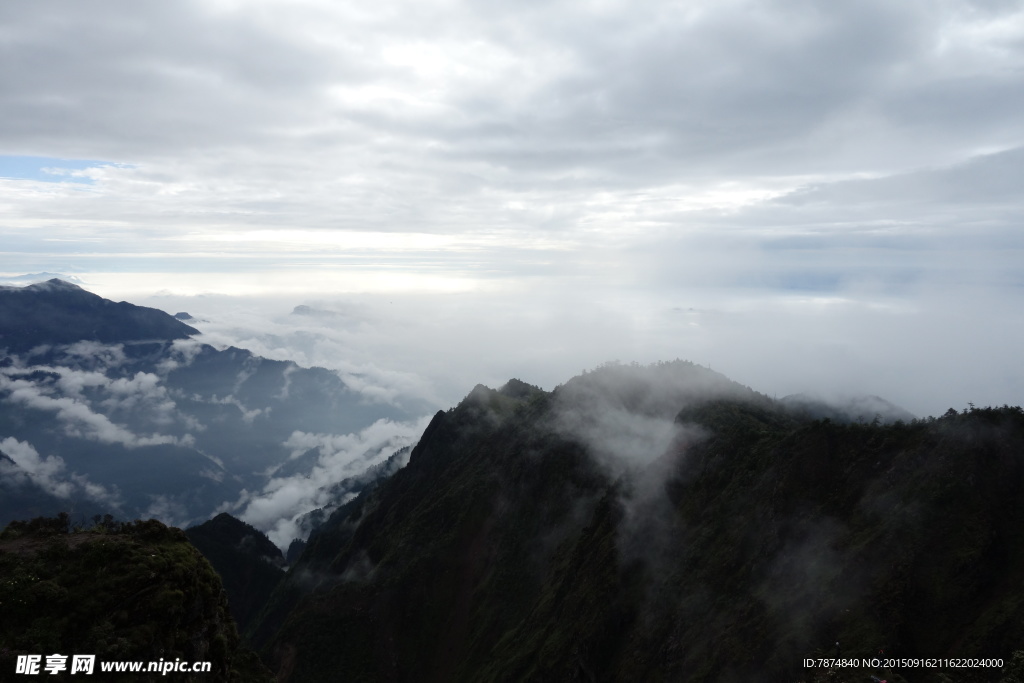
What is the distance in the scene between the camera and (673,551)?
8575 cm

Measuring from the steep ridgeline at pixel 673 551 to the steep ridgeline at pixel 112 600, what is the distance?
5260 centimetres

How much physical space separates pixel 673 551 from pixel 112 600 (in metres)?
70.9

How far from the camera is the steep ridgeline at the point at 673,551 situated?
55.2 m

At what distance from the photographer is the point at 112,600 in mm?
42625

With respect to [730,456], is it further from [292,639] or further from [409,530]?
[292,639]

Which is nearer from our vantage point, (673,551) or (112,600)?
(112,600)

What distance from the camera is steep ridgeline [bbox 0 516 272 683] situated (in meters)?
39.3

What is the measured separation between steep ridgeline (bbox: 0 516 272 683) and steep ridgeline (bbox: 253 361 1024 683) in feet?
173

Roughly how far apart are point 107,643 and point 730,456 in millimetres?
85405

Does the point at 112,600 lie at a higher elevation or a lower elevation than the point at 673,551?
higher

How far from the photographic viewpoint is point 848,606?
56656 millimetres

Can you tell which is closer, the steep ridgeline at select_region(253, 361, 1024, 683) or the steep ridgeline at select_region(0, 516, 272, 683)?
the steep ridgeline at select_region(0, 516, 272, 683)

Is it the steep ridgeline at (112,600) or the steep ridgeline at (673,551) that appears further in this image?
the steep ridgeline at (673,551)

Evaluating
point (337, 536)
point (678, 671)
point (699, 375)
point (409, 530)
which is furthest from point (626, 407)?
point (337, 536)
